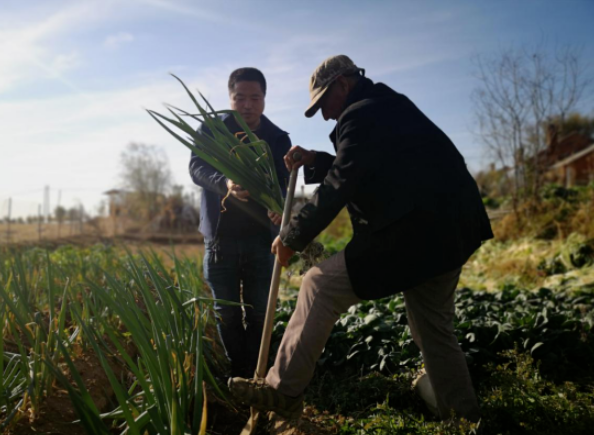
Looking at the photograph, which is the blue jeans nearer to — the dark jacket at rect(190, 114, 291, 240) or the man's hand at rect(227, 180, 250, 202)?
the dark jacket at rect(190, 114, 291, 240)

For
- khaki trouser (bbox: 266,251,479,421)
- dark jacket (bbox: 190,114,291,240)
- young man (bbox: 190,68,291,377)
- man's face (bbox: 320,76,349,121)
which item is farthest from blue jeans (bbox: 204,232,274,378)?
man's face (bbox: 320,76,349,121)

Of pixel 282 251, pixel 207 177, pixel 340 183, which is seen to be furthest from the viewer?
pixel 207 177

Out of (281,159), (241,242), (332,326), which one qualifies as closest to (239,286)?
(241,242)

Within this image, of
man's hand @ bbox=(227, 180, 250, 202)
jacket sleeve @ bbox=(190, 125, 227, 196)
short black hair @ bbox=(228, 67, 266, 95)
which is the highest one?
short black hair @ bbox=(228, 67, 266, 95)

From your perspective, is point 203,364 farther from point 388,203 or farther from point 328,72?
point 328,72

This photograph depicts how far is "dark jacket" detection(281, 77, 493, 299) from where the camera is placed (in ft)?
6.39

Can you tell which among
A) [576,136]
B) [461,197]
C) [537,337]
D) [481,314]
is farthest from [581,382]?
[576,136]

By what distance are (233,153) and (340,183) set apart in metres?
0.68

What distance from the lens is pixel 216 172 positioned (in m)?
2.79

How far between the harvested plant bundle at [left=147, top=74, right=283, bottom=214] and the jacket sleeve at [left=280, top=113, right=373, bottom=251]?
1.39ft

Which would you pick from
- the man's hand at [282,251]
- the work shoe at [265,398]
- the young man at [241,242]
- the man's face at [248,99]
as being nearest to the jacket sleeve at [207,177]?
the young man at [241,242]

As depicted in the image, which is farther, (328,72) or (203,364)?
(328,72)

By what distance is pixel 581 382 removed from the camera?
2.76 m

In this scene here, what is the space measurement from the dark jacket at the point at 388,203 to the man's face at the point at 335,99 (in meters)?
0.15
